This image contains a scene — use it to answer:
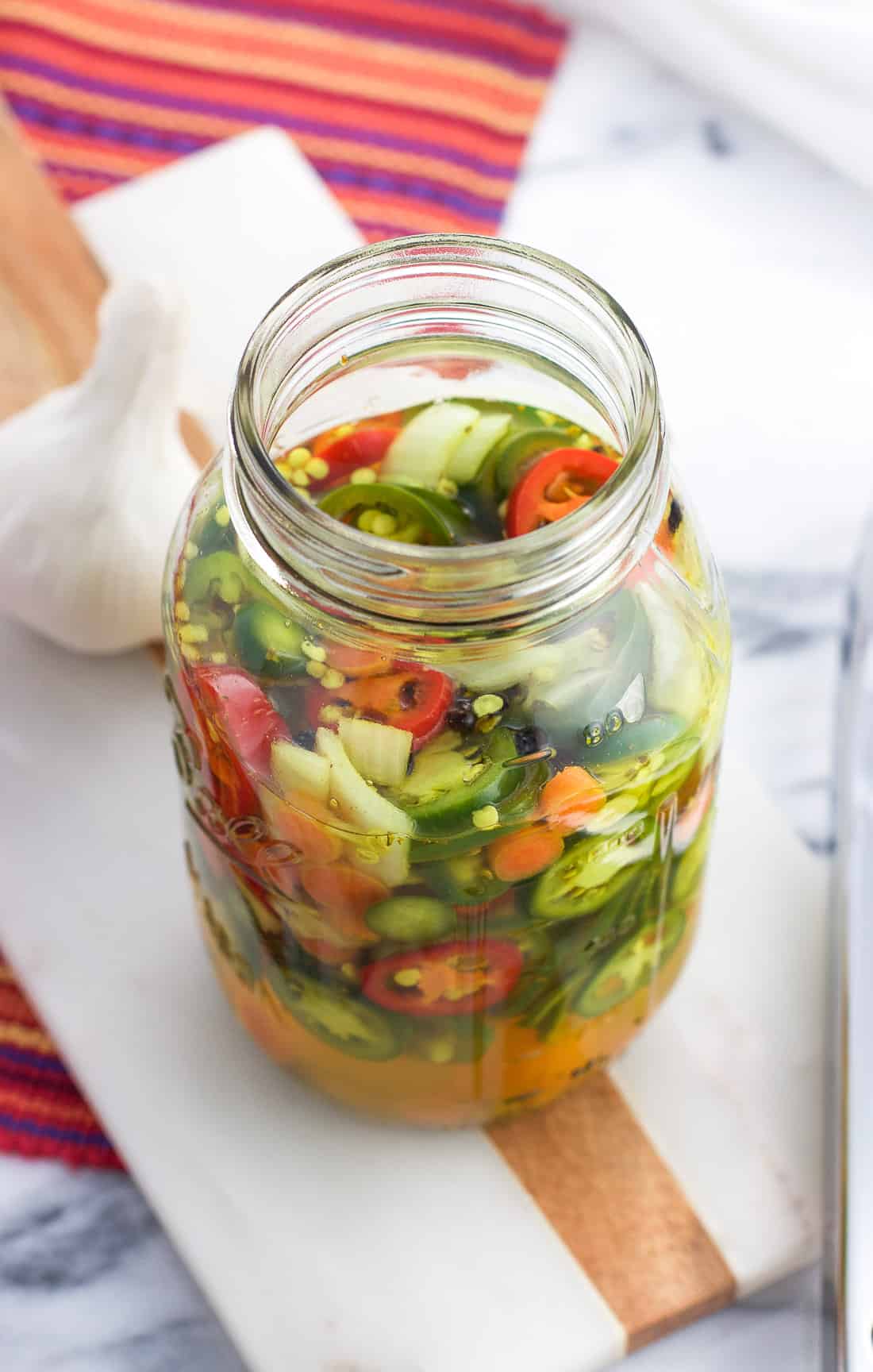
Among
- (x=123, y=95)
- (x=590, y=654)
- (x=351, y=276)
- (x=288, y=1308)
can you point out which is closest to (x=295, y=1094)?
(x=288, y=1308)

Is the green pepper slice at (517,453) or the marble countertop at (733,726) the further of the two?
the marble countertop at (733,726)

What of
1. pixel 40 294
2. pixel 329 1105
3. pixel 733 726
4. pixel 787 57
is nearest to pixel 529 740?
pixel 329 1105

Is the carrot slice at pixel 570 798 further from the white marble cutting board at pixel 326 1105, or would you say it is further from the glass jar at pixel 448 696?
the white marble cutting board at pixel 326 1105

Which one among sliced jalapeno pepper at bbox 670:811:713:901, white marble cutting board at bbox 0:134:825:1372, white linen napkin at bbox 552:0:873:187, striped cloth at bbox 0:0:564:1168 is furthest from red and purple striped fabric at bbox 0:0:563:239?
sliced jalapeno pepper at bbox 670:811:713:901

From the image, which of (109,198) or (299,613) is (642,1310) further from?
(109,198)

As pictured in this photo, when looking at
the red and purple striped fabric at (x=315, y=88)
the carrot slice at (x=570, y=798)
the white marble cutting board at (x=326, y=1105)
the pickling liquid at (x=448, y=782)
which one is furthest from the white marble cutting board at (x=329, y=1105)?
the red and purple striped fabric at (x=315, y=88)

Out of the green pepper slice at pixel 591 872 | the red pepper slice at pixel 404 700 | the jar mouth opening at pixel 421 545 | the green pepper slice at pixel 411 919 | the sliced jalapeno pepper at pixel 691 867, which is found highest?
the jar mouth opening at pixel 421 545

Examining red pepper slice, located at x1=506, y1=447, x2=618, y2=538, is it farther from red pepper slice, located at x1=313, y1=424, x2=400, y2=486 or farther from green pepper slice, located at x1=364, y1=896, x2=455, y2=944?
green pepper slice, located at x1=364, y1=896, x2=455, y2=944
